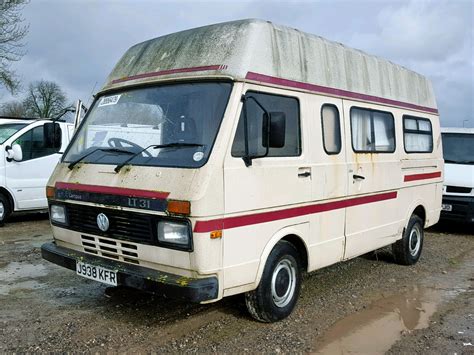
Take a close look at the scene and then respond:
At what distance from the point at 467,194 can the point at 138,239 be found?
7.90 m

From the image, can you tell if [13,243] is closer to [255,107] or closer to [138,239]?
[138,239]

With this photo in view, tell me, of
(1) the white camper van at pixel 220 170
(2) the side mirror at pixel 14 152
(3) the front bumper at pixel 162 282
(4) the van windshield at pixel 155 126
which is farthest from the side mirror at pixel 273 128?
(2) the side mirror at pixel 14 152

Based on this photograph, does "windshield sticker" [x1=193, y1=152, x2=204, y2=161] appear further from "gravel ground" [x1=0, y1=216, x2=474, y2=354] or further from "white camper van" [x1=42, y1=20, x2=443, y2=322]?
"gravel ground" [x1=0, y1=216, x2=474, y2=354]

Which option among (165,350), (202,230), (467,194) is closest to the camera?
(202,230)

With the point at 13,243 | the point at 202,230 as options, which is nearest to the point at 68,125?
the point at 13,243

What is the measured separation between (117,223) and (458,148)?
29.5 ft

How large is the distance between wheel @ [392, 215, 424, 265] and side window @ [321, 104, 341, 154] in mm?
2437

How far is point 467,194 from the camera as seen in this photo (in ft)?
32.7

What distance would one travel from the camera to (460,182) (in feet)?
32.9

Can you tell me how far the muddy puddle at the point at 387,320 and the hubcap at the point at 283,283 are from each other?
51 centimetres

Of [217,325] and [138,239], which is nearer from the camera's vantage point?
[138,239]

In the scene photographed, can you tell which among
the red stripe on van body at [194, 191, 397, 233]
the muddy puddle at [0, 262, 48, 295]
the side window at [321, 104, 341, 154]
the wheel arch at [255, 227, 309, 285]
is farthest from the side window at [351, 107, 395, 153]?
the muddy puddle at [0, 262, 48, 295]

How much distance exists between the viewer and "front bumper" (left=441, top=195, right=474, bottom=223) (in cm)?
984

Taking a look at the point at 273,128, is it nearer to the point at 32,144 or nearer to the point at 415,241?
the point at 415,241
